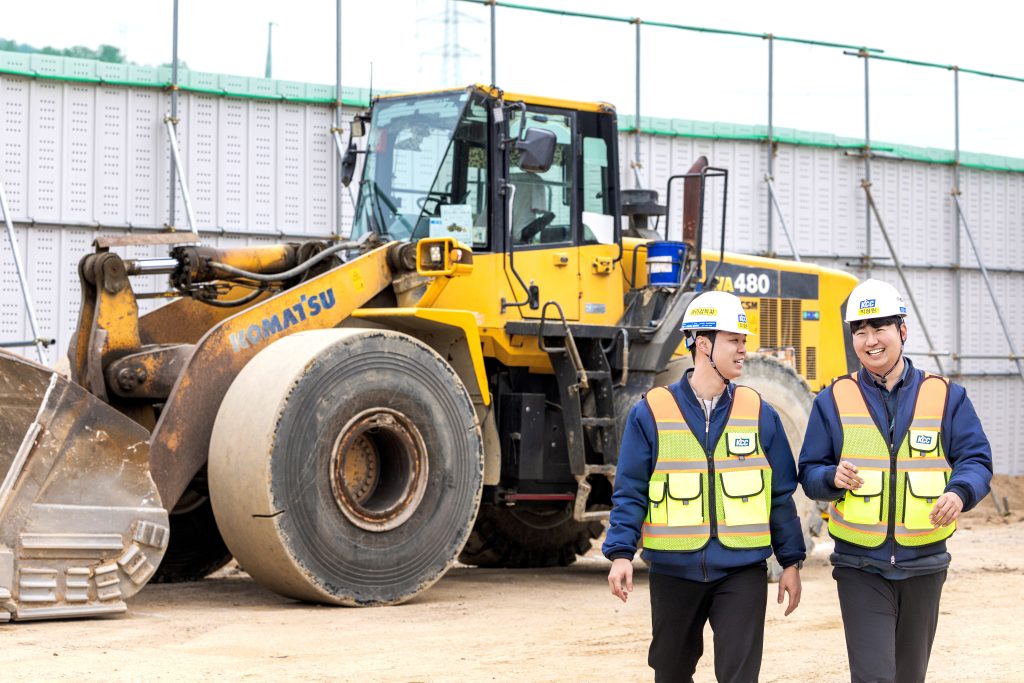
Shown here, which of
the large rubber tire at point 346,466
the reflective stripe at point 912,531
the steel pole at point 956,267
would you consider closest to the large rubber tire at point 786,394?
the large rubber tire at point 346,466

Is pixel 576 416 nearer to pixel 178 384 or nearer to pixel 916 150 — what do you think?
pixel 178 384

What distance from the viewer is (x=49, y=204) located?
14008 mm

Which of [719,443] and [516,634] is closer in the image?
[719,443]

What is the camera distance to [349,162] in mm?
11961

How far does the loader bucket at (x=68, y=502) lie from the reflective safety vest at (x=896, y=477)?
187 inches

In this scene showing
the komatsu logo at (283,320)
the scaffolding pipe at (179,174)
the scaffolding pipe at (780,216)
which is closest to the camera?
the komatsu logo at (283,320)

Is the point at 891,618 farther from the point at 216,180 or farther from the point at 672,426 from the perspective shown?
the point at 216,180

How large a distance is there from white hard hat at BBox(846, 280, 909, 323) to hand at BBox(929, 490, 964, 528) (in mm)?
679

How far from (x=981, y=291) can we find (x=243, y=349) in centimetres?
1290

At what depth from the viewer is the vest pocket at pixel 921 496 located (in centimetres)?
552

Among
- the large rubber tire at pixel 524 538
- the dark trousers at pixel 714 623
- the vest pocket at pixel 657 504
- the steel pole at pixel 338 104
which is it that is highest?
the steel pole at pixel 338 104

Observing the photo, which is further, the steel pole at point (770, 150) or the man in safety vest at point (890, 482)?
the steel pole at point (770, 150)

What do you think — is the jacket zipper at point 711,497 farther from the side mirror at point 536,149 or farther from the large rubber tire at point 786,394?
the large rubber tire at point 786,394

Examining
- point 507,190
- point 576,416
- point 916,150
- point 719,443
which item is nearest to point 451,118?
point 507,190
